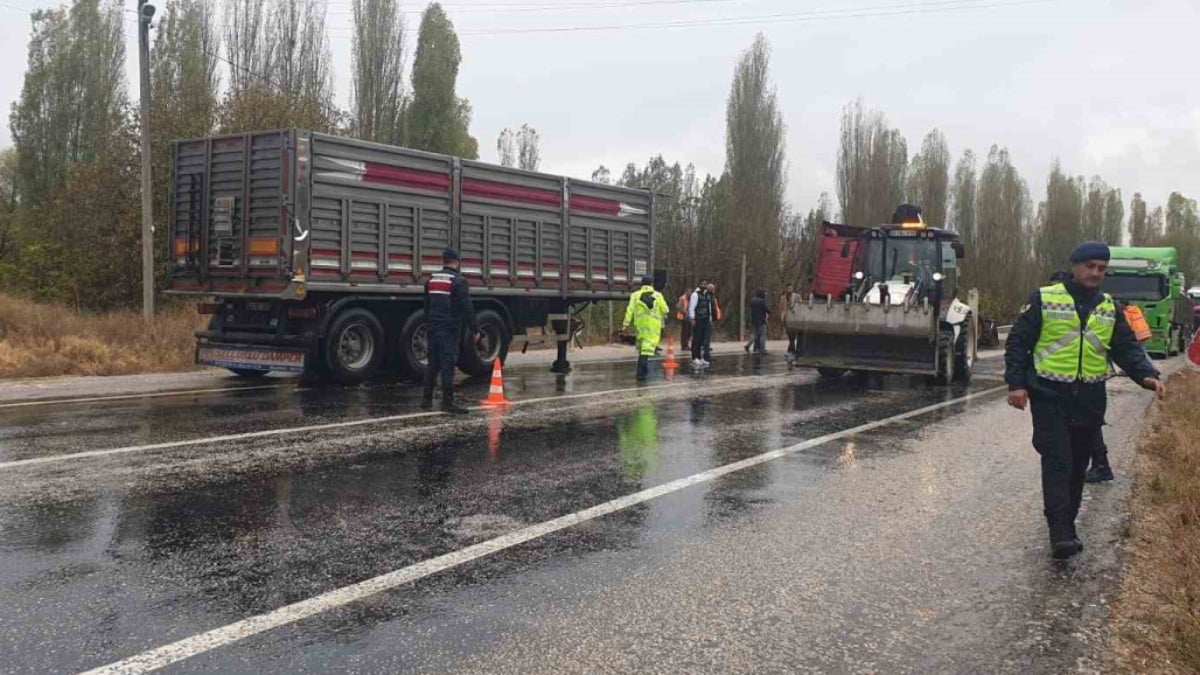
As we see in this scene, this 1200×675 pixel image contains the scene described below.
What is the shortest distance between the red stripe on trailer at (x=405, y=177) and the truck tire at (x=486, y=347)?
6.72 feet

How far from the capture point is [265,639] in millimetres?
3537

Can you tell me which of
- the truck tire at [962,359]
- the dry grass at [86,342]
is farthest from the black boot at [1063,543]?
the dry grass at [86,342]

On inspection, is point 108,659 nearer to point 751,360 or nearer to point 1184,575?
point 1184,575

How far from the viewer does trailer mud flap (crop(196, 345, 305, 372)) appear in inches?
476

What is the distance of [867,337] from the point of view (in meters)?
14.1

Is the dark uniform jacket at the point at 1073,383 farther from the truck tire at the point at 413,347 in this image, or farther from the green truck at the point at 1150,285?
the green truck at the point at 1150,285

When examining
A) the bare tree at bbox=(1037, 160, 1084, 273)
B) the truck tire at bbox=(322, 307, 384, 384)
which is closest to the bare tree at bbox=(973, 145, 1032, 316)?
the bare tree at bbox=(1037, 160, 1084, 273)

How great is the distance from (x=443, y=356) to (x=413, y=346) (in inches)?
135

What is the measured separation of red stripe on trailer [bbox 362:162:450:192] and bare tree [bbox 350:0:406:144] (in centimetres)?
2035

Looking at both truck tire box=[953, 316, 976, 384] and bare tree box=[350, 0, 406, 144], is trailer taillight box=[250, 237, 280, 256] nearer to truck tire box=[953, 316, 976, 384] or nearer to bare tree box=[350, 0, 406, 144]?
truck tire box=[953, 316, 976, 384]

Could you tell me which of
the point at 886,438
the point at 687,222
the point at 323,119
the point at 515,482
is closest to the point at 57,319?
the point at 323,119

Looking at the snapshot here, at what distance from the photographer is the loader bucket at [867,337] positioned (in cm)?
1371

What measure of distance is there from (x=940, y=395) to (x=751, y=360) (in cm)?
706

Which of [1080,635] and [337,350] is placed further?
[337,350]
